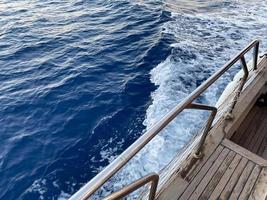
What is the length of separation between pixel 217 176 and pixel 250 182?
1.11ft

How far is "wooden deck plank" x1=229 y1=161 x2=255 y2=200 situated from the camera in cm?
279

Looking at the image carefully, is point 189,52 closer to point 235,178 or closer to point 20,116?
point 20,116

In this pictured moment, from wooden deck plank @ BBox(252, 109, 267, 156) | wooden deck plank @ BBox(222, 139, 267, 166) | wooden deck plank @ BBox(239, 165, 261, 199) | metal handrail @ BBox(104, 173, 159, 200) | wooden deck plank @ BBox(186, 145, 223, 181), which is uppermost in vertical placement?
metal handrail @ BBox(104, 173, 159, 200)

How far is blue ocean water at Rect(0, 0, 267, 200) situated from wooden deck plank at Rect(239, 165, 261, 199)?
220cm

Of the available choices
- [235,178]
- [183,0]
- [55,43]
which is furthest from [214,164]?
[183,0]

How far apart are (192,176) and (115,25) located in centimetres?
931

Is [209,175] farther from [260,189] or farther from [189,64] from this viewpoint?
[189,64]

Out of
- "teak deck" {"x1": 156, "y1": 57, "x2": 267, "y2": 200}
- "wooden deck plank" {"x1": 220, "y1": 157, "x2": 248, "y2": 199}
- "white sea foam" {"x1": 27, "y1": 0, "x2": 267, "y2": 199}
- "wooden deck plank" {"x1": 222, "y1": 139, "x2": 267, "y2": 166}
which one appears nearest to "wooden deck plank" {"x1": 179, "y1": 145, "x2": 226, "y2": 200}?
"teak deck" {"x1": 156, "y1": 57, "x2": 267, "y2": 200}

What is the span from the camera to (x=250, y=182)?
2.91 metres

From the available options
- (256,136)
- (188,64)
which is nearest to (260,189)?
(256,136)

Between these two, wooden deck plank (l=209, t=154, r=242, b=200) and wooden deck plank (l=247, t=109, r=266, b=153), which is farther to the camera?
wooden deck plank (l=247, t=109, r=266, b=153)

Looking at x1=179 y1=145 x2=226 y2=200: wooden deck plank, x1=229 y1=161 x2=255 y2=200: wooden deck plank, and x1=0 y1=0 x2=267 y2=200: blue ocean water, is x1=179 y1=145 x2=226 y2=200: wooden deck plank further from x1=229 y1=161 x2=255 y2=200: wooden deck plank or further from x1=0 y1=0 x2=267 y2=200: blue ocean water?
x1=0 y1=0 x2=267 y2=200: blue ocean water

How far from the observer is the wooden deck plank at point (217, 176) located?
9.09 ft

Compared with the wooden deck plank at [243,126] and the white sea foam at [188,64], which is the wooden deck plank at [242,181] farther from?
the white sea foam at [188,64]
